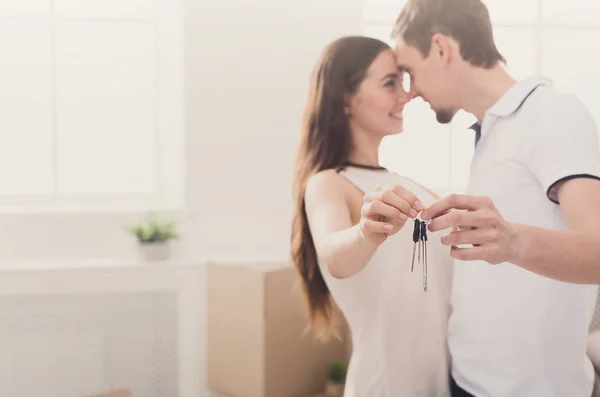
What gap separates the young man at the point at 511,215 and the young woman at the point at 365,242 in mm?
56

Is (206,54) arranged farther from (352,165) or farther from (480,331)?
(480,331)

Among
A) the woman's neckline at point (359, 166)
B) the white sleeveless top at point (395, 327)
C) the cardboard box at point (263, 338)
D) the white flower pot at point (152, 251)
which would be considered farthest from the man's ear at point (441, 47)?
the white flower pot at point (152, 251)

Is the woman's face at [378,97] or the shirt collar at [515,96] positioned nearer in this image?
the shirt collar at [515,96]

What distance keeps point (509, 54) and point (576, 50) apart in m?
0.25

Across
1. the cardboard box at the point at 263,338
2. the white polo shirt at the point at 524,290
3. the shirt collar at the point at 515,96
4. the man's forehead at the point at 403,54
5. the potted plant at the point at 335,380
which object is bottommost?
the potted plant at the point at 335,380

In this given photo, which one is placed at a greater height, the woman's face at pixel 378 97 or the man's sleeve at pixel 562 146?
the woman's face at pixel 378 97

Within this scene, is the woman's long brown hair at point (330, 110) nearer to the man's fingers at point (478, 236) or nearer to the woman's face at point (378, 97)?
the woman's face at point (378, 97)

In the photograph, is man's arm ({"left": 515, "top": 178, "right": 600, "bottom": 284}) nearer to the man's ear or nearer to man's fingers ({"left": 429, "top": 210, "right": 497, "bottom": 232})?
man's fingers ({"left": 429, "top": 210, "right": 497, "bottom": 232})

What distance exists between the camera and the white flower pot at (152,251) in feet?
6.77

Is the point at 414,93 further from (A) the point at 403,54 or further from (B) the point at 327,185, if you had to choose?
(B) the point at 327,185

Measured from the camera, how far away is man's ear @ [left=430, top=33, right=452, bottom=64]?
126 cm

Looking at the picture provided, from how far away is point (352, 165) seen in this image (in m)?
1.35

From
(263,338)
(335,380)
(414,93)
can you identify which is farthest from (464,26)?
(335,380)

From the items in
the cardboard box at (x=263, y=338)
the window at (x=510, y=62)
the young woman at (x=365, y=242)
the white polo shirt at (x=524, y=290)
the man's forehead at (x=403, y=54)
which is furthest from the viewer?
the window at (x=510, y=62)
